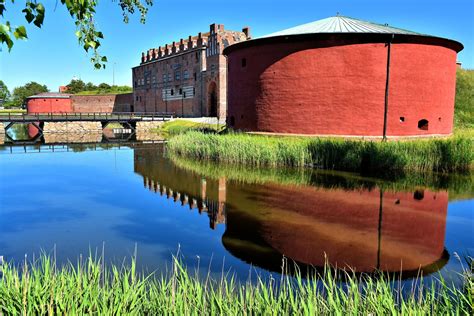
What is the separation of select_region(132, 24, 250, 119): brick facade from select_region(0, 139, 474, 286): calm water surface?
18954 mm

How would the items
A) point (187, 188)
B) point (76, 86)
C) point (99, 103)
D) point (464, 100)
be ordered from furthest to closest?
1. point (76, 86)
2. point (99, 103)
3. point (464, 100)
4. point (187, 188)

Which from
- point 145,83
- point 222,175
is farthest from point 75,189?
point 145,83

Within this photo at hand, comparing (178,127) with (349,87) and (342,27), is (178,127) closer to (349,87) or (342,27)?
(342,27)

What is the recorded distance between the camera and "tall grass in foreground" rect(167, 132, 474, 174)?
36.8 feet

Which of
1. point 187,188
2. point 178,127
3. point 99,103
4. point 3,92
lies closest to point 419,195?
point 187,188

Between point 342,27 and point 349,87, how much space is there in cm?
237

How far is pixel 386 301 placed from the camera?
9.37ft

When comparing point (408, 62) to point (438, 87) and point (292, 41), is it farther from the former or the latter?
point (292, 41)

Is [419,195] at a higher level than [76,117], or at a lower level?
lower

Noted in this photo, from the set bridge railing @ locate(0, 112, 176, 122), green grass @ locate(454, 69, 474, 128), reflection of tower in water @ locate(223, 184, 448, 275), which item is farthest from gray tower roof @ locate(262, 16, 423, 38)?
bridge railing @ locate(0, 112, 176, 122)

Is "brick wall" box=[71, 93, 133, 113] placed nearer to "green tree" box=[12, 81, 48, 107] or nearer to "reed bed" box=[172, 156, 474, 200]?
"green tree" box=[12, 81, 48, 107]

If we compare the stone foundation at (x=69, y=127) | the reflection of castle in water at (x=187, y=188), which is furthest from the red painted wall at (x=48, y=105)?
the reflection of castle in water at (x=187, y=188)

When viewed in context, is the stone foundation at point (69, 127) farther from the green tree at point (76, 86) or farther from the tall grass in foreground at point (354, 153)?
the green tree at point (76, 86)

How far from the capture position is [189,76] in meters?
34.0
